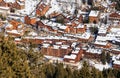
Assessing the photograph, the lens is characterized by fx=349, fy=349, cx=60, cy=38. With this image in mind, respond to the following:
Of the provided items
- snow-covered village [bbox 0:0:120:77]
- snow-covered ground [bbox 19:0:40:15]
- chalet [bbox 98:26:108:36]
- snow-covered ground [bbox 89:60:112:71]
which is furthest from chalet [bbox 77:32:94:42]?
snow-covered ground [bbox 19:0:40:15]

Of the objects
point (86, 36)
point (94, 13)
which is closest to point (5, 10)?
point (94, 13)

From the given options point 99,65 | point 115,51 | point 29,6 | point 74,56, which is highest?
point 29,6

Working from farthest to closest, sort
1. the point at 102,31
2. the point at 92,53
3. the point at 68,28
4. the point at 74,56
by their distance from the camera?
the point at 68,28 < the point at 102,31 < the point at 92,53 < the point at 74,56

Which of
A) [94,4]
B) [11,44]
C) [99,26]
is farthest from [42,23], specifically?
[11,44]

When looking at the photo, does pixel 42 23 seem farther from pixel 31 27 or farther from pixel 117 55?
pixel 117 55

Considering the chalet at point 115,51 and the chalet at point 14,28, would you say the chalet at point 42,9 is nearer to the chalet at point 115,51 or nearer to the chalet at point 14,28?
the chalet at point 14,28

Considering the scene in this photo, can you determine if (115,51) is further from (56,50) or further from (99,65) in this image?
(56,50)

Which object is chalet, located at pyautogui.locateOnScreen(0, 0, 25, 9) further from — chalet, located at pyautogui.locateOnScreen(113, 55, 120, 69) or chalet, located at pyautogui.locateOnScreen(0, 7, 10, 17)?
chalet, located at pyautogui.locateOnScreen(113, 55, 120, 69)
